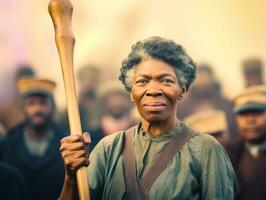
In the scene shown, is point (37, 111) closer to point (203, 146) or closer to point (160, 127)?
point (160, 127)

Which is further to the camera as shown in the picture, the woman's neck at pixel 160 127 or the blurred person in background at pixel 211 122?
the blurred person in background at pixel 211 122

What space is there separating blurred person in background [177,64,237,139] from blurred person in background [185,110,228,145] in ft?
0.08

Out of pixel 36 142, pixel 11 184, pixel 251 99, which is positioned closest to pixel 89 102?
pixel 36 142

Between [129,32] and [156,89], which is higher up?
[129,32]

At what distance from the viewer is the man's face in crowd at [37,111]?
11.8 feet

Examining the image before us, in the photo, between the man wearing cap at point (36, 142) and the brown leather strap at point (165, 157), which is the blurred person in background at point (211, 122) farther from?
the brown leather strap at point (165, 157)

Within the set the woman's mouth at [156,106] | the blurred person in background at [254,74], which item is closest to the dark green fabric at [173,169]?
the woman's mouth at [156,106]

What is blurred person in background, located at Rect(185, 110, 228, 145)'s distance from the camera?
345 cm

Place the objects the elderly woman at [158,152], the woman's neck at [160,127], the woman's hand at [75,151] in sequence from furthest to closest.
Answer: the woman's neck at [160,127] → the elderly woman at [158,152] → the woman's hand at [75,151]

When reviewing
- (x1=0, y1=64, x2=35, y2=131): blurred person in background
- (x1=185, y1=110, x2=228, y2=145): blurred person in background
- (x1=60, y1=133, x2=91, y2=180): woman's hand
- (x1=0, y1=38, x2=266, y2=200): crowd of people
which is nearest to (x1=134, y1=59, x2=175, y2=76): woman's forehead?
(x1=60, y1=133, x2=91, y2=180): woman's hand

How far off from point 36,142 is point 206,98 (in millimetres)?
967

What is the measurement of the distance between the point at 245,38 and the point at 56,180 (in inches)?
50.2

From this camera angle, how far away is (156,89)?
258 centimetres

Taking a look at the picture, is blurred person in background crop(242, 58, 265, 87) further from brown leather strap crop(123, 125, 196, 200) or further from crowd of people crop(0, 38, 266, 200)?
brown leather strap crop(123, 125, 196, 200)
